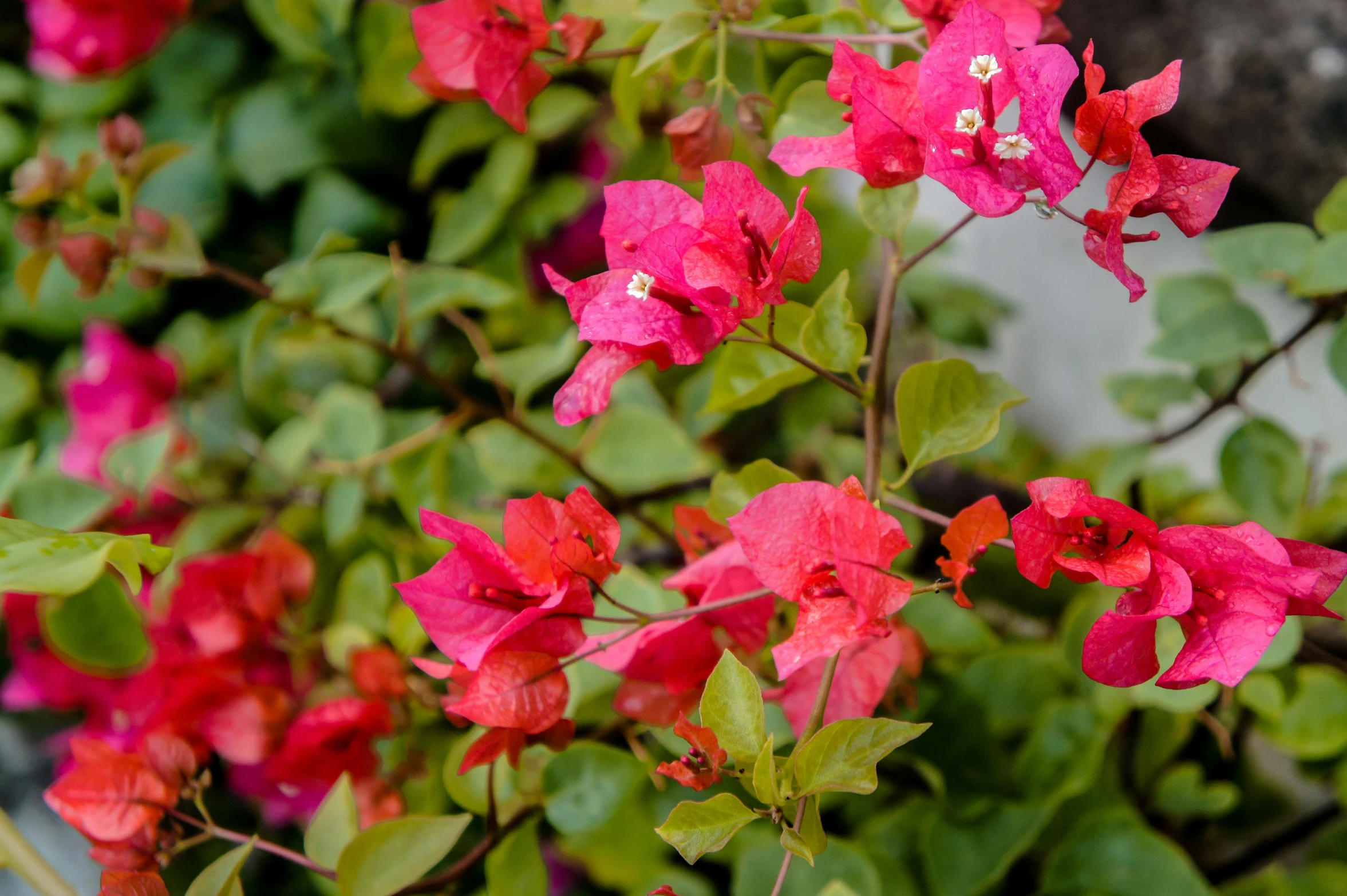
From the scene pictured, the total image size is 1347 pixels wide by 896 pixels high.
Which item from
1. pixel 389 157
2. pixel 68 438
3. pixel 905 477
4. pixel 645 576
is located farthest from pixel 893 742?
pixel 68 438

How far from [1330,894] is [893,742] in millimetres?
453

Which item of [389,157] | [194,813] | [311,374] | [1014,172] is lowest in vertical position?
[194,813]

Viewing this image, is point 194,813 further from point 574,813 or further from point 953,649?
point 953,649

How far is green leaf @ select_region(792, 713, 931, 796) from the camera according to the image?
→ 11.7 inches

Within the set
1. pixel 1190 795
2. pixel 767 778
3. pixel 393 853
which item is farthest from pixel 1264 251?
pixel 393 853

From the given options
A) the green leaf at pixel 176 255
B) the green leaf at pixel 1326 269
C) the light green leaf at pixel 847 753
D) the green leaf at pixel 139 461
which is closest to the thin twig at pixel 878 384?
the light green leaf at pixel 847 753

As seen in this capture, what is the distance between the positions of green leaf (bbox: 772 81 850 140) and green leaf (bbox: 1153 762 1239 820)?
476 mm

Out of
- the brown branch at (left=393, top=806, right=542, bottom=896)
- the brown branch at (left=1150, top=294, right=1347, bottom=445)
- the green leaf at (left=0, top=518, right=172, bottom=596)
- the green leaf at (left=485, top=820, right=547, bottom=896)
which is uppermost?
the green leaf at (left=0, top=518, right=172, bottom=596)

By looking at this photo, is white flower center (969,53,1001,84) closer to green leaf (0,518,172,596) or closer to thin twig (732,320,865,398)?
thin twig (732,320,865,398)

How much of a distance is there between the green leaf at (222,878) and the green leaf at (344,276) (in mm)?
311

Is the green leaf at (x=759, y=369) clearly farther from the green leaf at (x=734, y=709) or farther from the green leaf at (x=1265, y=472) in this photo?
the green leaf at (x=1265, y=472)

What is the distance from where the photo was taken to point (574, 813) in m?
0.43

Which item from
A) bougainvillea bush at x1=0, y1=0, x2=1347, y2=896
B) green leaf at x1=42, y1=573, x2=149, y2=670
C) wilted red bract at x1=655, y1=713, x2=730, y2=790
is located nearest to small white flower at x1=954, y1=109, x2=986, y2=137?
bougainvillea bush at x1=0, y1=0, x2=1347, y2=896

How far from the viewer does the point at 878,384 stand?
1.27 feet
